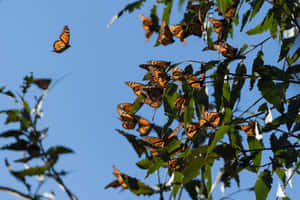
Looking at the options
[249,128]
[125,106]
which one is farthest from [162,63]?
[249,128]

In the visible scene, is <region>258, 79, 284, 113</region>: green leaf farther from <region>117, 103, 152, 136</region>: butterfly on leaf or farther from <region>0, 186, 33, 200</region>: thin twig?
<region>0, 186, 33, 200</region>: thin twig

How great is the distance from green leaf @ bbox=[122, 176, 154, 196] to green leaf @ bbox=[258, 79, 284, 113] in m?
0.54

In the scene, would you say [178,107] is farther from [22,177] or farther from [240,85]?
[22,177]

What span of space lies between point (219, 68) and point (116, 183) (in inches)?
21.8

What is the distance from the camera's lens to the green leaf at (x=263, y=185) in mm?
778

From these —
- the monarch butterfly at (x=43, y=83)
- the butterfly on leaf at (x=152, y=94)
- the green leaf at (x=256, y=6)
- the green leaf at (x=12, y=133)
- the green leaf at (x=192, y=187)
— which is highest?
the green leaf at (x=256, y=6)

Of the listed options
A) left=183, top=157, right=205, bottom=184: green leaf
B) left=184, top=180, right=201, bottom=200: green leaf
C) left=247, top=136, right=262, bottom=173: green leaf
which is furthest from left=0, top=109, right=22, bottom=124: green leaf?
left=247, top=136, right=262, bottom=173: green leaf

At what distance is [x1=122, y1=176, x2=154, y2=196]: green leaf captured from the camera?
450mm

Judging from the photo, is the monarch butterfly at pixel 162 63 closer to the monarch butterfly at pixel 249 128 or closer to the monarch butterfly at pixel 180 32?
the monarch butterfly at pixel 180 32

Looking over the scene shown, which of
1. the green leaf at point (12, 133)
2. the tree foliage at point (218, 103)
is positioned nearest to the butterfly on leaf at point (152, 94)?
the tree foliage at point (218, 103)

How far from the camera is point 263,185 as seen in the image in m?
0.78

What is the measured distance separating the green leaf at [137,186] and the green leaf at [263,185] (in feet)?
1.41

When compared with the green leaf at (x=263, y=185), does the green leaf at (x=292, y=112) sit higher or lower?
higher

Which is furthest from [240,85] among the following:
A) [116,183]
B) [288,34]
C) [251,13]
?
[116,183]
